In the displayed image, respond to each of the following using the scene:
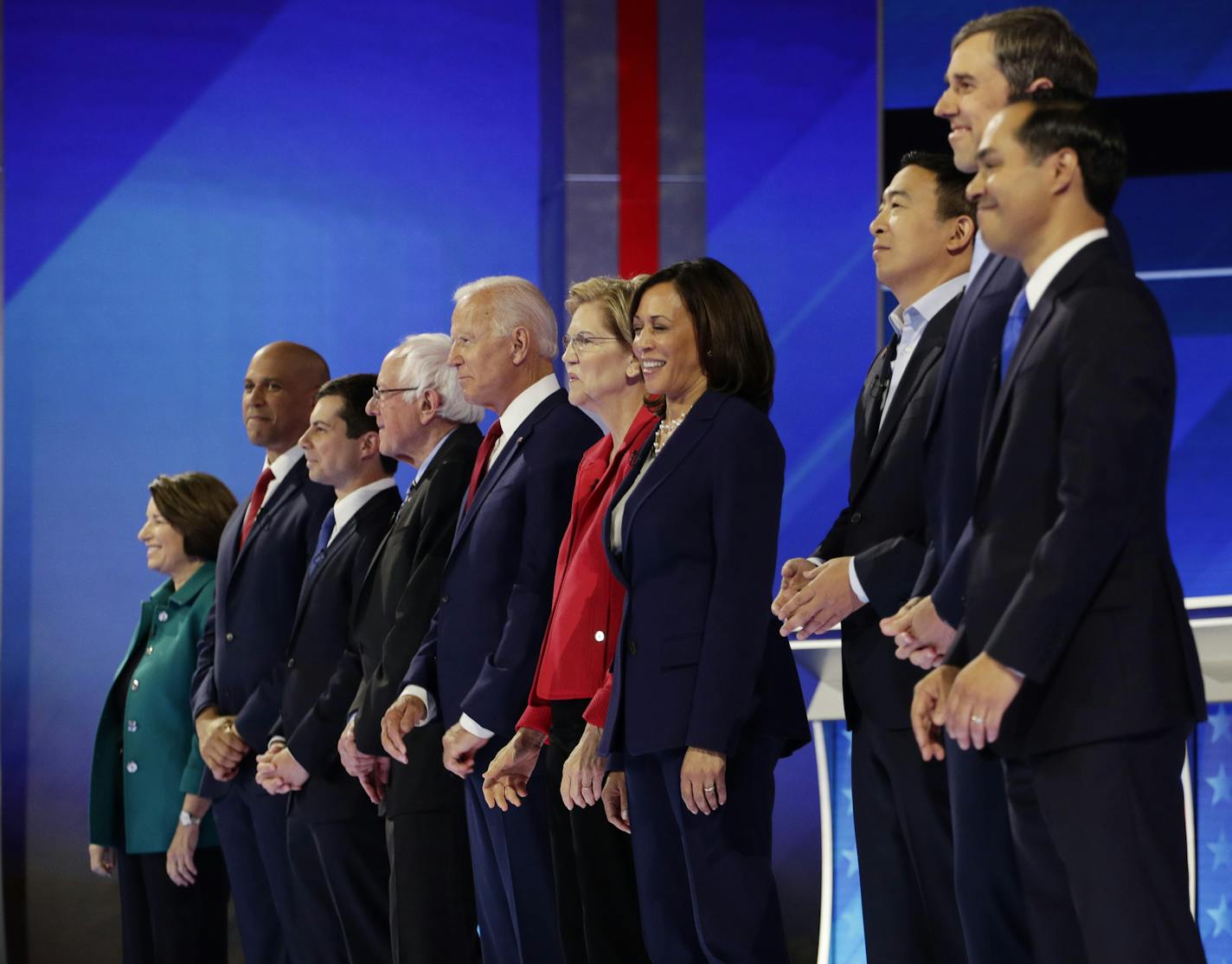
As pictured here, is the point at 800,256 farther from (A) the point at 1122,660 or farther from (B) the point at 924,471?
(A) the point at 1122,660

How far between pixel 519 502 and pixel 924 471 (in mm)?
1296

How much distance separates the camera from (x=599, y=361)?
3.62m

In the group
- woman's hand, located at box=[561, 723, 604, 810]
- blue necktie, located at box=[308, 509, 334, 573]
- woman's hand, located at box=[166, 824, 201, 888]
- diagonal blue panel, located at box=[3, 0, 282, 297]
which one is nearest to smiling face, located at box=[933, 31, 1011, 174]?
woman's hand, located at box=[561, 723, 604, 810]

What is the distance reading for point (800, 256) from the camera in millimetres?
6172

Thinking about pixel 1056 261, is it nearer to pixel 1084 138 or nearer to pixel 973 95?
pixel 1084 138

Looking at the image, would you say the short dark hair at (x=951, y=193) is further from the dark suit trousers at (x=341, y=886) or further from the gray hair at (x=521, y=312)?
the dark suit trousers at (x=341, y=886)

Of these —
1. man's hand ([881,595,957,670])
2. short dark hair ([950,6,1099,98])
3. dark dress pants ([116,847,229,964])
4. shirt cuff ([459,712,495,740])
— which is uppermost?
short dark hair ([950,6,1099,98])

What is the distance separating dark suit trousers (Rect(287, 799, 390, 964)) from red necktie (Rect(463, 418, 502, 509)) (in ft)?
2.85

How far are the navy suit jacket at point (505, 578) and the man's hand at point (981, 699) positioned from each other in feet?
5.10

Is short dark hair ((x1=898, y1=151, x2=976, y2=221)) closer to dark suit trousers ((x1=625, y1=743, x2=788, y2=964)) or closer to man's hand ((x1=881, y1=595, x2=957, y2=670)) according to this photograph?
man's hand ((x1=881, y1=595, x2=957, y2=670))

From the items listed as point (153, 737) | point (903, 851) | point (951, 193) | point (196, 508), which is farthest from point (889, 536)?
point (196, 508)

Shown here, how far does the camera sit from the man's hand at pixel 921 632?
2.44 m

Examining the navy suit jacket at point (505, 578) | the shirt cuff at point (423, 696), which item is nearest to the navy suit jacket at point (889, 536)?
the navy suit jacket at point (505, 578)

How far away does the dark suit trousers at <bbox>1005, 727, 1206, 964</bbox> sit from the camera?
2.09 meters
